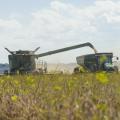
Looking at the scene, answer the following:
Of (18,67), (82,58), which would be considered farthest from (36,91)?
(82,58)

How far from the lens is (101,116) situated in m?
4.25

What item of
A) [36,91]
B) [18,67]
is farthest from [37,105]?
[18,67]

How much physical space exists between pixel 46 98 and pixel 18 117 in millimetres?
637

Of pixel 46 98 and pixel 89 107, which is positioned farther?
pixel 46 98

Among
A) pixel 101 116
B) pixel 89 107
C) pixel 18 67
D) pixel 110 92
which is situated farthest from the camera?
pixel 18 67

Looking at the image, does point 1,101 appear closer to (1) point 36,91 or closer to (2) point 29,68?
(1) point 36,91

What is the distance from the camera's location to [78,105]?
5.03 metres

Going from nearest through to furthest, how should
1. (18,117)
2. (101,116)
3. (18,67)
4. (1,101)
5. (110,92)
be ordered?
(101,116)
(18,117)
(110,92)
(1,101)
(18,67)

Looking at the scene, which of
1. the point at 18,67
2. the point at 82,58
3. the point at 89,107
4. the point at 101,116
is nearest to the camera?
the point at 101,116

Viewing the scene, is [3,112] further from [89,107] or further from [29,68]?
[29,68]

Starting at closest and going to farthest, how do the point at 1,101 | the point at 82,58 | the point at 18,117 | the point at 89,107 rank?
the point at 89,107, the point at 18,117, the point at 1,101, the point at 82,58

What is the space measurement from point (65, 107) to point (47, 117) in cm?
20

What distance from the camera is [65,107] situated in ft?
16.2

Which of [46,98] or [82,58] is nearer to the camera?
[46,98]
